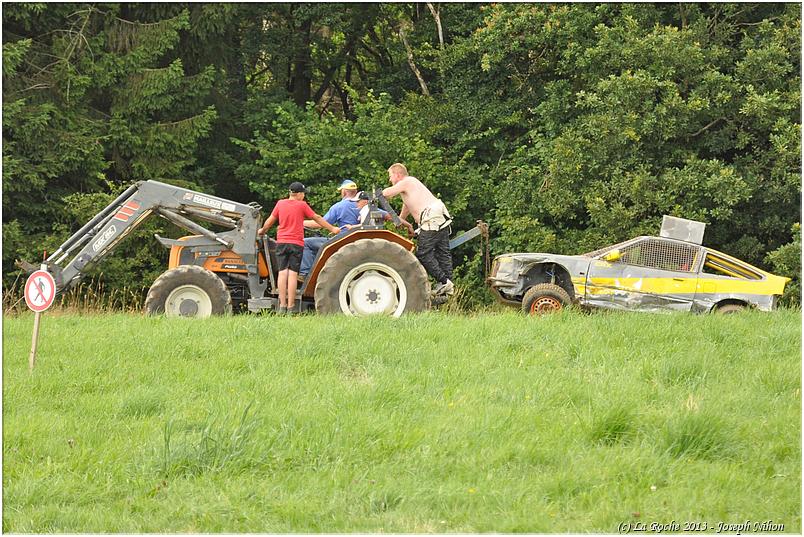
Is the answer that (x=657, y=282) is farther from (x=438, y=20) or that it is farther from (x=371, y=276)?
(x=438, y=20)

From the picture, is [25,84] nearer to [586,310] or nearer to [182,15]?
[182,15]

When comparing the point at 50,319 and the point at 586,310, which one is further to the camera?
the point at 586,310

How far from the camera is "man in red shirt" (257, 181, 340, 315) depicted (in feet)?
41.2

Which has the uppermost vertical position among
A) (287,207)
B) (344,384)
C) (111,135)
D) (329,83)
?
(329,83)

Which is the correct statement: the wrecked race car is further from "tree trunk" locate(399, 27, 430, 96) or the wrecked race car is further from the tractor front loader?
"tree trunk" locate(399, 27, 430, 96)

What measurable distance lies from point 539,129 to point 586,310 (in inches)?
364

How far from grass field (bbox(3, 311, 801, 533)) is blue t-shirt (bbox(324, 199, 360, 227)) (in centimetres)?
419

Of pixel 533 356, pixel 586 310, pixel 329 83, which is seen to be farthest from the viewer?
pixel 329 83

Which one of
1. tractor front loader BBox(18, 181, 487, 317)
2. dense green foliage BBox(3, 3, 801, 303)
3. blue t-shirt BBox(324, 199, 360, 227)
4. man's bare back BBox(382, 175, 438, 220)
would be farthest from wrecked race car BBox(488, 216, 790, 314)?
dense green foliage BBox(3, 3, 801, 303)

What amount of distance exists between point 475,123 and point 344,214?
1080 cm

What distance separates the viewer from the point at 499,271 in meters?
14.5

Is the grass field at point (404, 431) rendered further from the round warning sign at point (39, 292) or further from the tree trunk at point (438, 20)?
the tree trunk at point (438, 20)

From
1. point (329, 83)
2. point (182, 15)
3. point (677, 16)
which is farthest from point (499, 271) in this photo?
point (329, 83)

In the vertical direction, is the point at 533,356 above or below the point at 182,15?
below
